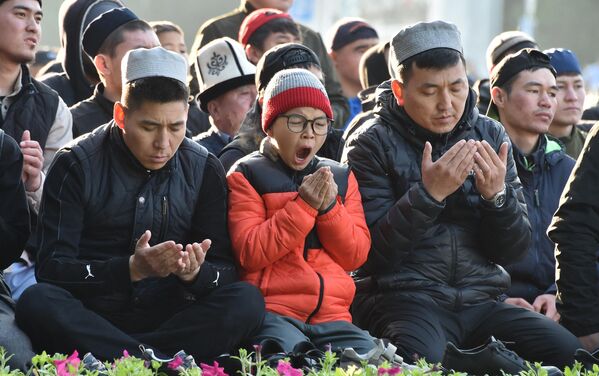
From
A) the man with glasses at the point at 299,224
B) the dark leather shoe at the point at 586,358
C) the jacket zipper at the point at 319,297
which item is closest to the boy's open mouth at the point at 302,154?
the man with glasses at the point at 299,224

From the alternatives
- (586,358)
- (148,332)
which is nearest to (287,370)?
(148,332)

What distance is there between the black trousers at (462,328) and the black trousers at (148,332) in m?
0.83

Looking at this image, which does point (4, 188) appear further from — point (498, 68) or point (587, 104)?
point (587, 104)

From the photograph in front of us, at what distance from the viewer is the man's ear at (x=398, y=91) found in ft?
24.6

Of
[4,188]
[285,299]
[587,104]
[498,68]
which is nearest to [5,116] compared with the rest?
[4,188]

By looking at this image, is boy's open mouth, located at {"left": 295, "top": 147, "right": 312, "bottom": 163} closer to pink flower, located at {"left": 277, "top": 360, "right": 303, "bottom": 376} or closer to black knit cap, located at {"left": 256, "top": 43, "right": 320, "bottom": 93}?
black knit cap, located at {"left": 256, "top": 43, "right": 320, "bottom": 93}

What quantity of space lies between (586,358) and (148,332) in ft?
6.82

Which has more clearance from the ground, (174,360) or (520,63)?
(520,63)

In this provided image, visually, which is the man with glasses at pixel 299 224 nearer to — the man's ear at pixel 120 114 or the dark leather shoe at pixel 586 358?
the man's ear at pixel 120 114

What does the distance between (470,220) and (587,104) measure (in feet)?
19.5

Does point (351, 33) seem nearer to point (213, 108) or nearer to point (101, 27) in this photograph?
point (213, 108)

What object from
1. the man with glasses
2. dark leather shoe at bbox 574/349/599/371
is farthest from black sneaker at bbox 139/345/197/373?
dark leather shoe at bbox 574/349/599/371

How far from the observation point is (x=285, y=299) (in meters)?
6.89

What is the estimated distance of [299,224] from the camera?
6727mm
